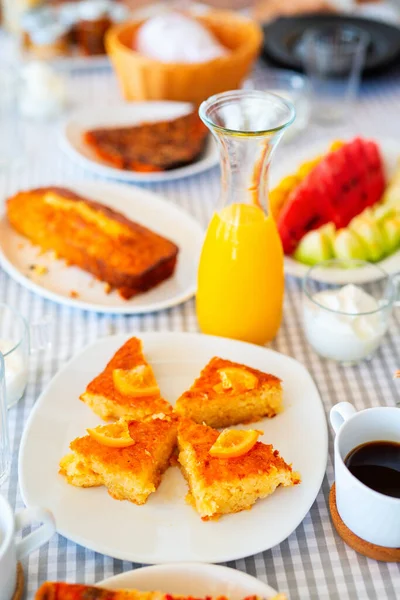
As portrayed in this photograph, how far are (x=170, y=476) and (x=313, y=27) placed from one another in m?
2.10

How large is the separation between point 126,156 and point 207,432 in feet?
3.92

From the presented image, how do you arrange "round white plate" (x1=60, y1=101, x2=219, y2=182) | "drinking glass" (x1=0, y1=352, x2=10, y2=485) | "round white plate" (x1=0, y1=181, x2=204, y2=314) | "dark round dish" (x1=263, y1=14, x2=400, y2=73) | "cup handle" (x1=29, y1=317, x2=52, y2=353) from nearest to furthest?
"drinking glass" (x1=0, y1=352, x2=10, y2=485), "cup handle" (x1=29, y1=317, x2=52, y2=353), "round white plate" (x1=0, y1=181, x2=204, y2=314), "round white plate" (x1=60, y1=101, x2=219, y2=182), "dark round dish" (x1=263, y1=14, x2=400, y2=73)

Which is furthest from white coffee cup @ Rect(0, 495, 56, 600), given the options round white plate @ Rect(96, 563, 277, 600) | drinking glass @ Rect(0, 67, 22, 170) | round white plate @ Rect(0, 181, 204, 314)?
drinking glass @ Rect(0, 67, 22, 170)

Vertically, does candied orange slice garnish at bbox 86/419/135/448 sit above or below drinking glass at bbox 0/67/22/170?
above

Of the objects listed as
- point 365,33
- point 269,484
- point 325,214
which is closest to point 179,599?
point 269,484

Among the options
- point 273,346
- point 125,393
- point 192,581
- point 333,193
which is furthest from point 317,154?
point 192,581

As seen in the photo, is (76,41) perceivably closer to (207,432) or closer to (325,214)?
(325,214)

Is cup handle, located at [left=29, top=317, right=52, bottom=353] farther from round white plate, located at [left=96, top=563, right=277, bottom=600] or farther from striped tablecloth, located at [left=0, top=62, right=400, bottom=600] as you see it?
round white plate, located at [left=96, top=563, right=277, bottom=600]

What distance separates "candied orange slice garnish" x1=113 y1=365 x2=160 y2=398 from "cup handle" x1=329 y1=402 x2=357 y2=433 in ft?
1.19

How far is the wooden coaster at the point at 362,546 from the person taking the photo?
114 centimetres

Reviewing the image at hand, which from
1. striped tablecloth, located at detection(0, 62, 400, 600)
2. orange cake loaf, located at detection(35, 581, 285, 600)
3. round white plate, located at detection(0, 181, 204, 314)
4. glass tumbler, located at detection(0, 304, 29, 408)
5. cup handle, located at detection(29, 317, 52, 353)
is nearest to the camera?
orange cake loaf, located at detection(35, 581, 285, 600)

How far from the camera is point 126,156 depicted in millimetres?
2191

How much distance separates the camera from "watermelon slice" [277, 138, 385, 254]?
6.02ft

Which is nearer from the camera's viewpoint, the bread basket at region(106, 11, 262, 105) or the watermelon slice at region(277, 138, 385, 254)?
the watermelon slice at region(277, 138, 385, 254)
